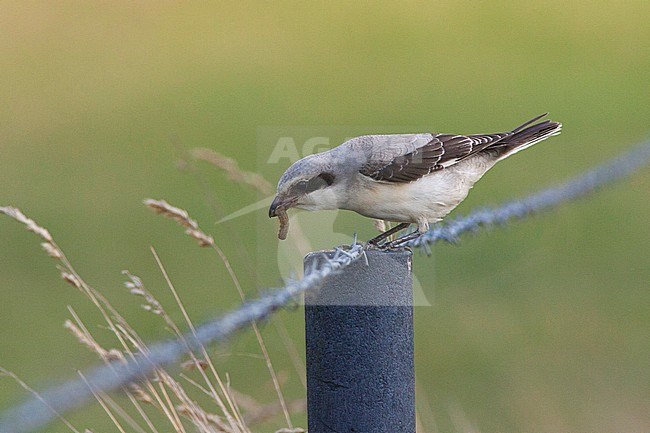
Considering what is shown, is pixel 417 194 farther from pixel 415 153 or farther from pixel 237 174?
pixel 237 174

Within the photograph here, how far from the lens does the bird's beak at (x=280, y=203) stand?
2803 mm

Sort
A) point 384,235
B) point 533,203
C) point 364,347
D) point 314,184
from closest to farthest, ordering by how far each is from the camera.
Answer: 1. point 364,347
2. point 314,184
3. point 533,203
4. point 384,235

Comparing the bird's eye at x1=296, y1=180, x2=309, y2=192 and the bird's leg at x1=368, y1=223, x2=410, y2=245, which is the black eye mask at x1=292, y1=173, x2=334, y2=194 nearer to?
the bird's eye at x1=296, y1=180, x2=309, y2=192

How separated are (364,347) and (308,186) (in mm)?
703

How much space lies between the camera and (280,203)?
9.27 feet

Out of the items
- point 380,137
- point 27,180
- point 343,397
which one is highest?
point 27,180

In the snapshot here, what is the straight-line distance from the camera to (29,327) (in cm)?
847

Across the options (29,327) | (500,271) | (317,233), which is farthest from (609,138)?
(317,233)

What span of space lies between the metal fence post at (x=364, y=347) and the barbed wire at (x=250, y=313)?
6 centimetres

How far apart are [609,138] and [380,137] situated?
327 inches

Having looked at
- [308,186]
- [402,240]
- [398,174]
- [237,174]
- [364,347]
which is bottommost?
[364,347]

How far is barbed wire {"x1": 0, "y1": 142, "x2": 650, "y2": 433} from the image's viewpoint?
5.16 feet

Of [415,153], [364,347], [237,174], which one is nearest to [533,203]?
[415,153]

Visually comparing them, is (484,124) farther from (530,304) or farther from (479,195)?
(530,304)
